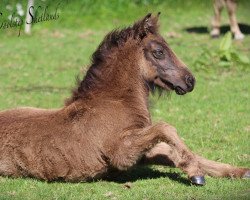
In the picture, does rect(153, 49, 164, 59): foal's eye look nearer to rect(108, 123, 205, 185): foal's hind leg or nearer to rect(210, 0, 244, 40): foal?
rect(108, 123, 205, 185): foal's hind leg

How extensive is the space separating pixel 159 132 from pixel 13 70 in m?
11.2

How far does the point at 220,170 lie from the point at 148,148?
3.48ft

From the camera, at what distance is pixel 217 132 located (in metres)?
10.5

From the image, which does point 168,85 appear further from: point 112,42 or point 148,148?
point 148,148

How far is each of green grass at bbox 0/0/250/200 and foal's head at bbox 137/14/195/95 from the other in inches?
14.3

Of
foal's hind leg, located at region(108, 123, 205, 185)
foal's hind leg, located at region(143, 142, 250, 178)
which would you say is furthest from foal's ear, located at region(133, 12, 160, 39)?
foal's hind leg, located at region(143, 142, 250, 178)

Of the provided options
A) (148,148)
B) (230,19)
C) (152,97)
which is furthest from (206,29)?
(148,148)

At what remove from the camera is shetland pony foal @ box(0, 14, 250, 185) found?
7652 millimetres

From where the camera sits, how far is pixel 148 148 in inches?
299

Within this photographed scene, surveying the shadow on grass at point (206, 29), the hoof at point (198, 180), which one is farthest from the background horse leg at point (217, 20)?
the hoof at point (198, 180)

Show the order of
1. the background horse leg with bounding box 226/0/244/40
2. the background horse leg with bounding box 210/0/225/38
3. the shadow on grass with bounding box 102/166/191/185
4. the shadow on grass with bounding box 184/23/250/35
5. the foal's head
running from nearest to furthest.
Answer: the shadow on grass with bounding box 102/166/191/185 → the foal's head → the background horse leg with bounding box 226/0/244/40 → the background horse leg with bounding box 210/0/225/38 → the shadow on grass with bounding box 184/23/250/35

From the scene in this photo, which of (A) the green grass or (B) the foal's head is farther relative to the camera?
(B) the foal's head

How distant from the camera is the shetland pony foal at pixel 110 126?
301 inches

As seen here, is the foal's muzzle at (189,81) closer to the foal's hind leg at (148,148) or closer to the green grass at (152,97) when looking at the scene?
the green grass at (152,97)
